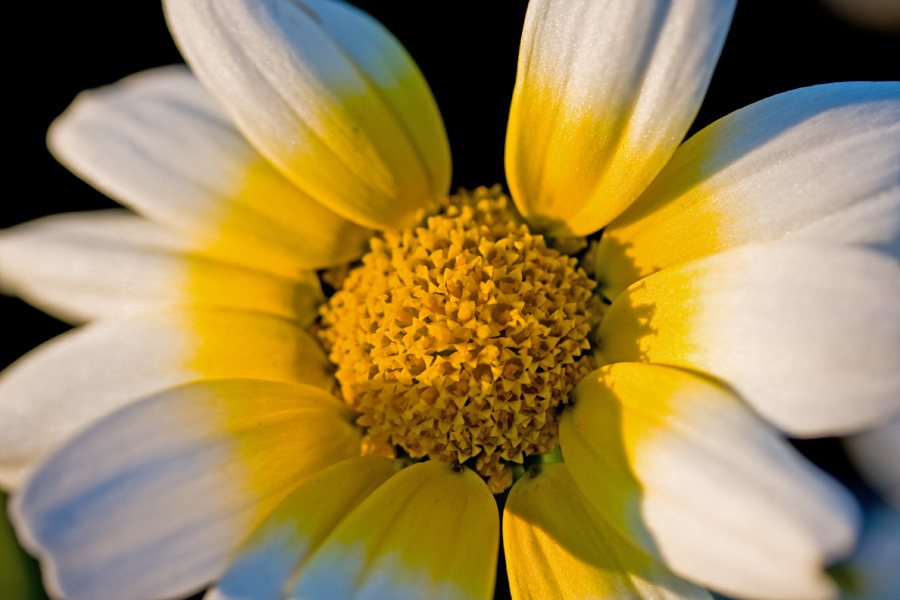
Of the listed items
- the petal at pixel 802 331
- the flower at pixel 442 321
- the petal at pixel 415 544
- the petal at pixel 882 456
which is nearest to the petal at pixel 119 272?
the flower at pixel 442 321

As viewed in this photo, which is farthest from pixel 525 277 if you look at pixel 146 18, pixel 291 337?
pixel 146 18

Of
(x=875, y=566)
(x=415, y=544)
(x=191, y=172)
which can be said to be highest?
(x=191, y=172)

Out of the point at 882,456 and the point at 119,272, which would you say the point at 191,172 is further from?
the point at 882,456

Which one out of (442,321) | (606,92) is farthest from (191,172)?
(606,92)

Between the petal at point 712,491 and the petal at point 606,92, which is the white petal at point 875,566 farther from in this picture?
the petal at point 606,92

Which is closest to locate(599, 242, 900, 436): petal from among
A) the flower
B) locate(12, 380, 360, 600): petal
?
the flower
